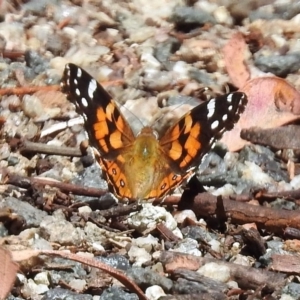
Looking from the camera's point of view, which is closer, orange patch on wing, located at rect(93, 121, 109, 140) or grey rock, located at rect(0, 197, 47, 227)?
grey rock, located at rect(0, 197, 47, 227)

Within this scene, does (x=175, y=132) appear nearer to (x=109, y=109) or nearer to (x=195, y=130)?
(x=195, y=130)

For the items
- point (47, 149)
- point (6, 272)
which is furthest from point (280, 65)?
point (6, 272)

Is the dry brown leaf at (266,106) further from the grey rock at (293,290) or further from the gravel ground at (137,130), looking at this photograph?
the grey rock at (293,290)

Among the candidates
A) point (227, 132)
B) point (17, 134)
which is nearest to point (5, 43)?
point (17, 134)

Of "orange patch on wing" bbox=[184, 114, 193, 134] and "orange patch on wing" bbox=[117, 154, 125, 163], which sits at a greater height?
"orange patch on wing" bbox=[184, 114, 193, 134]

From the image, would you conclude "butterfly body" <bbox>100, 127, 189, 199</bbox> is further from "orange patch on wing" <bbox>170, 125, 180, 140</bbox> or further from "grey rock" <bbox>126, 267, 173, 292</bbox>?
"grey rock" <bbox>126, 267, 173, 292</bbox>

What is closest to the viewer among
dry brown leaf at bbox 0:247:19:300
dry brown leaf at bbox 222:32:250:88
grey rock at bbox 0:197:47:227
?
dry brown leaf at bbox 0:247:19:300

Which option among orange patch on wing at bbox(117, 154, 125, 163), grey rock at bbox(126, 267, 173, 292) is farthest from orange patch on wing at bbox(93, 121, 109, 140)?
grey rock at bbox(126, 267, 173, 292)

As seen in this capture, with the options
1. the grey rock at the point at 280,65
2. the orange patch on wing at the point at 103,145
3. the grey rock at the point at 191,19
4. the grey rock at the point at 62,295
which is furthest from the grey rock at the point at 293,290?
the grey rock at the point at 191,19

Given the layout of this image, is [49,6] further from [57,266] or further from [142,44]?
[57,266]
